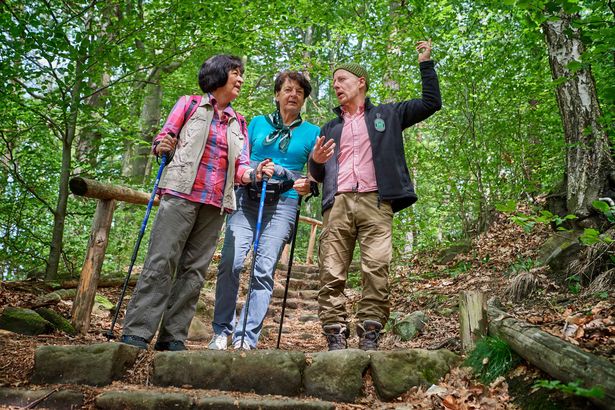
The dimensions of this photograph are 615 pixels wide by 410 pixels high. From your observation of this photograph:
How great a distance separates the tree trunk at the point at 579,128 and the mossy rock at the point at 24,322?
5526 mm

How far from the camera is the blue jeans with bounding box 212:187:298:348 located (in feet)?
13.2

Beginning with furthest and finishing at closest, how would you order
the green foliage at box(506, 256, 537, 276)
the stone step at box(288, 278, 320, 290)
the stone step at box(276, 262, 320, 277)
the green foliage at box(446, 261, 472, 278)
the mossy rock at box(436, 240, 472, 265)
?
1. the stone step at box(276, 262, 320, 277)
2. the stone step at box(288, 278, 320, 290)
3. the mossy rock at box(436, 240, 472, 265)
4. the green foliage at box(446, 261, 472, 278)
5. the green foliage at box(506, 256, 537, 276)

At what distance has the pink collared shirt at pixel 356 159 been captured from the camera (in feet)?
12.8

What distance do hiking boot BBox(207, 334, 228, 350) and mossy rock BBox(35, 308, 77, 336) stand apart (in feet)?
4.16

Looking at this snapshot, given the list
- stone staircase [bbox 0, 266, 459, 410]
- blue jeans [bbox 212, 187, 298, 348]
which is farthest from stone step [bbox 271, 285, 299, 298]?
stone staircase [bbox 0, 266, 459, 410]

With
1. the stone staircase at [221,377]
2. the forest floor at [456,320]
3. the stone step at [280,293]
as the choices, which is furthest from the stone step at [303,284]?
the stone staircase at [221,377]

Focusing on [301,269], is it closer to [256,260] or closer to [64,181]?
[64,181]

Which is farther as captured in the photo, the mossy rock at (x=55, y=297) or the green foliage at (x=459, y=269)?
the green foliage at (x=459, y=269)

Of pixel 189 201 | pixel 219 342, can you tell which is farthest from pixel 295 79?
pixel 219 342

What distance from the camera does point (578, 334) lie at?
304 centimetres

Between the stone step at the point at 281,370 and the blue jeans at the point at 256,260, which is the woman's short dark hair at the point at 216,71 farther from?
the stone step at the point at 281,370

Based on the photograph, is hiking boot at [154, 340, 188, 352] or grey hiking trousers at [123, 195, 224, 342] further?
hiking boot at [154, 340, 188, 352]

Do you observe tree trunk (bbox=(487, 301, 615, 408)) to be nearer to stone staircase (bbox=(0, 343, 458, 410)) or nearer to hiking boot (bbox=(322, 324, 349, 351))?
stone staircase (bbox=(0, 343, 458, 410))

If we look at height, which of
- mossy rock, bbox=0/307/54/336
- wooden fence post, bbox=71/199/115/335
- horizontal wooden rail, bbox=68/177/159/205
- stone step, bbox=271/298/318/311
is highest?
horizontal wooden rail, bbox=68/177/159/205
